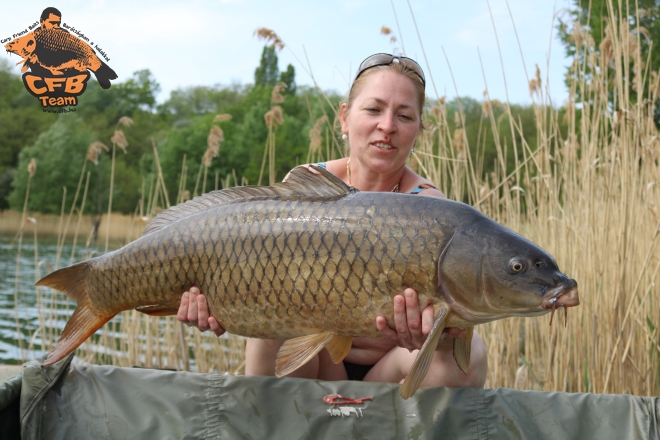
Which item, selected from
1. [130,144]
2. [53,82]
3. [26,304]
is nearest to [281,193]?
[26,304]

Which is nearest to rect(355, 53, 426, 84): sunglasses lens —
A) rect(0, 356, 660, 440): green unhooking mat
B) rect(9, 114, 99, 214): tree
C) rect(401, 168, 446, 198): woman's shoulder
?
rect(401, 168, 446, 198): woman's shoulder

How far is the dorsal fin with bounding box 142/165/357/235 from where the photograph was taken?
5.35 ft

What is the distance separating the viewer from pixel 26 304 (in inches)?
168

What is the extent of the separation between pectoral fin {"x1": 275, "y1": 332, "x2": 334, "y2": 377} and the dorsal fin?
360 millimetres

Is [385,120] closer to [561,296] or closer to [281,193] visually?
[281,193]

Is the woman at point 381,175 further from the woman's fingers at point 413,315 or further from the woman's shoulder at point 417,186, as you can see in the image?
the woman's fingers at point 413,315

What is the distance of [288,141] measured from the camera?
85.1ft

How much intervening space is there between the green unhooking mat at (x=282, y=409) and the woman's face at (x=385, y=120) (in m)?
0.72

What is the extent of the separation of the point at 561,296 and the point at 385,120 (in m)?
0.85

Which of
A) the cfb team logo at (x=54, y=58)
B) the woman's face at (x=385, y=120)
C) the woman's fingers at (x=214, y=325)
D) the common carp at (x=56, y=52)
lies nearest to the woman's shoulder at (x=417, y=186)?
the woman's face at (x=385, y=120)

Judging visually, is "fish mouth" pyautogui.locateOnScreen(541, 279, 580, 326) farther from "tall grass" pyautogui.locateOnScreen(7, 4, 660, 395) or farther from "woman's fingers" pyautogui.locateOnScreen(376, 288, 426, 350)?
"tall grass" pyautogui.locateOnScreen(7, 4, 660, 395)

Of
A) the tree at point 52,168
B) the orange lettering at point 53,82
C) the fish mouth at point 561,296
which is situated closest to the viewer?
the fish mouth at point 561,296

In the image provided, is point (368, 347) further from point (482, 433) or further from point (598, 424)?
point (598, 424)

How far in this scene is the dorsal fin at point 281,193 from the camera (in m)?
1.63
